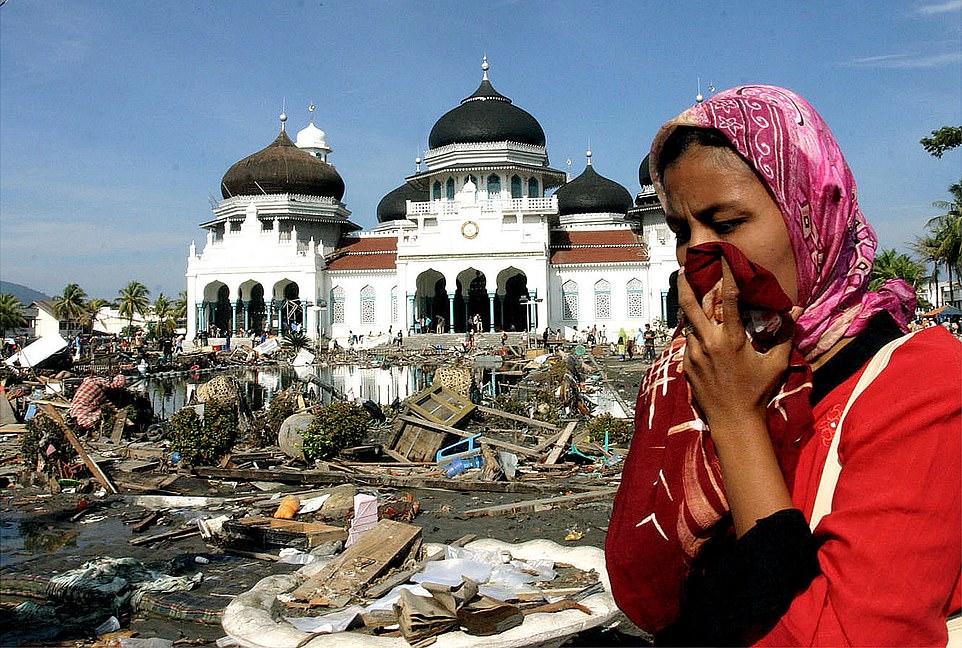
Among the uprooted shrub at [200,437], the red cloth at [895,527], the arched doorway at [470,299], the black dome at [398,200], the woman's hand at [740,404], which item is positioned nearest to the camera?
the red cloth at [895,527]

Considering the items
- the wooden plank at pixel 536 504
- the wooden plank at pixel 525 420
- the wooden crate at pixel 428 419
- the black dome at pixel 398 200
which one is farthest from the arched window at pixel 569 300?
the wooden plank at pixel 536 504

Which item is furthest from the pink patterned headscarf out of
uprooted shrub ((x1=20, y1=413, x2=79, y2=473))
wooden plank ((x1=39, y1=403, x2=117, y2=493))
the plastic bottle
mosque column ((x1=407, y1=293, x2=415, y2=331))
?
mosque column ((x1=407, y1=293, x2=415, y2=331))

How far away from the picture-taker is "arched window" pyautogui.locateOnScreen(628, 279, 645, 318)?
128 feet

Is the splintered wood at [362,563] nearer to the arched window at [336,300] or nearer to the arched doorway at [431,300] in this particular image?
the arched doorway at [431,300]

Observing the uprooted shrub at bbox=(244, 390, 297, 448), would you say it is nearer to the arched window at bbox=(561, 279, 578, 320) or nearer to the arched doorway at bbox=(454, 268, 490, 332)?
the arched window at bbox=(561, 279, 578, 320)

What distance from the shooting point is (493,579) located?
502cm

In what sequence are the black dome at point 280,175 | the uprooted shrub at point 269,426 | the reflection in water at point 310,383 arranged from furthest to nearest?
the black dome at point 280,175
the reflection in water at point 310,383
the uprooted shrub at point 269,426

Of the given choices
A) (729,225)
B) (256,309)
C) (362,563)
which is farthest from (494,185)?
(729,225)

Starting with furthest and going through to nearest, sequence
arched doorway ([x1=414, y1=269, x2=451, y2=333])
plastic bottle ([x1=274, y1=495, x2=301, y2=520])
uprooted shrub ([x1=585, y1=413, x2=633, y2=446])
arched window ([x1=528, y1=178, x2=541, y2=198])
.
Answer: arched window ([x1=528, y1=178, x2=541, y2=198]) < arched doorway ([x1=414, y1=269, x2=451, y2=333]) < uprooted shrub ([x1=585, y1=413, x2=633, y2=446]) < plastic bottle ([x1=274, y1=495, x2=301, y2=520])

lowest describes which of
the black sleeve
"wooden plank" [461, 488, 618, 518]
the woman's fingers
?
"wooden plank" [461, 488, 618, 518]

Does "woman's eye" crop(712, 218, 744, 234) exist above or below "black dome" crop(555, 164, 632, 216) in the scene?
below

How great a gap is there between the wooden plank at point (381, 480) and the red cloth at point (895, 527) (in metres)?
8.11

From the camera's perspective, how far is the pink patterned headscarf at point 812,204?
137 centimetres

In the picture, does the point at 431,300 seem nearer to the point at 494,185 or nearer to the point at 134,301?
the point at 494,185
